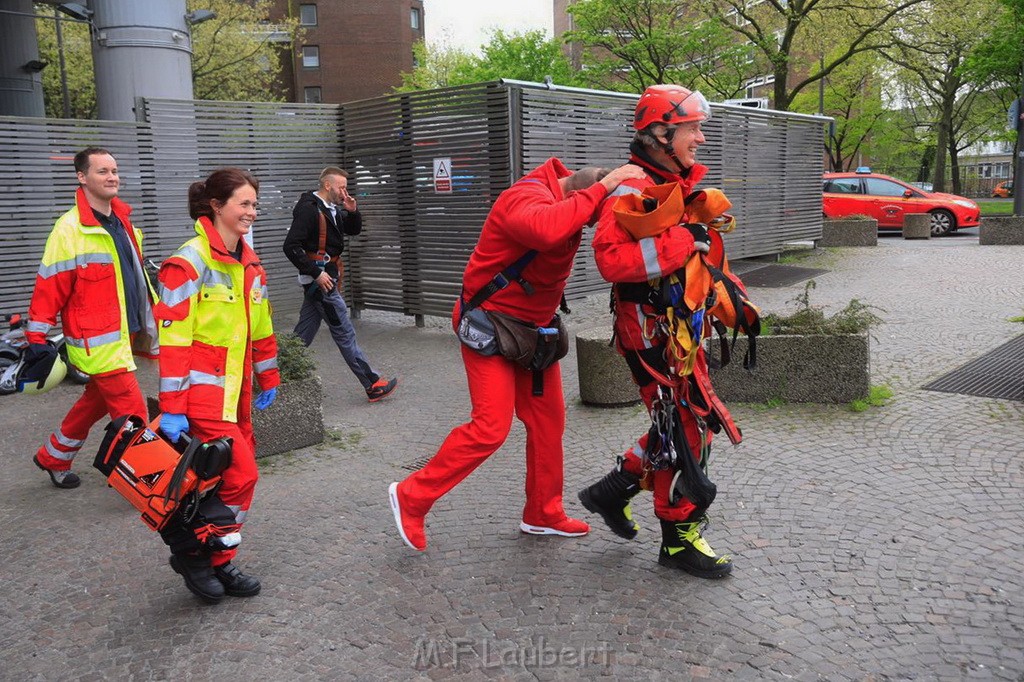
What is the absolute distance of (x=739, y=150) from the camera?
1510 centimetres

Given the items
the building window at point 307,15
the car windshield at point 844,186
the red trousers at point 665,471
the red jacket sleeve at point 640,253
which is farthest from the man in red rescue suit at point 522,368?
the building window at point 307,15

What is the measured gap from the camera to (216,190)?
4.04 metres

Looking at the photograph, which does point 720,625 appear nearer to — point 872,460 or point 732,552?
point 732,552

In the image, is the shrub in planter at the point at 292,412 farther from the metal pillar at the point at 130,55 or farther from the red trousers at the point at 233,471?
the metal pillar at the point at 130,55

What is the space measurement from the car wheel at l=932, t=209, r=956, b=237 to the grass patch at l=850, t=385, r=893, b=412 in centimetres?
1763

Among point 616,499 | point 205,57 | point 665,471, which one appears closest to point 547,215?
point 665,471

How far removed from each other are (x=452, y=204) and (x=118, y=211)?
5.32 meters

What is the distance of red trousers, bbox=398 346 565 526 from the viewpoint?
4.21 m

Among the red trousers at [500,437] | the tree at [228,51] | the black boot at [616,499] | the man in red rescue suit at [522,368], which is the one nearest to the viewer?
the man in red rescue suit at [522,368]

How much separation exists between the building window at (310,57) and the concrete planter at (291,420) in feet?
204

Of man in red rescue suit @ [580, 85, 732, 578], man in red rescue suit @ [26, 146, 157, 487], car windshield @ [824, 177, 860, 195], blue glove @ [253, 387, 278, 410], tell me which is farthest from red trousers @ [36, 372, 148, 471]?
car windshield @ [824, 177, 860, 195]

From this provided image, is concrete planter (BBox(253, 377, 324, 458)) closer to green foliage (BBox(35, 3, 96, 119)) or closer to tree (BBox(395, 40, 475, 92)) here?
green foliage (BBox(35, 3, 96, 119))

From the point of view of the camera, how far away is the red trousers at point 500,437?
4.21m

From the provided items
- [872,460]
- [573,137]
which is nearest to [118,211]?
[872,460]
